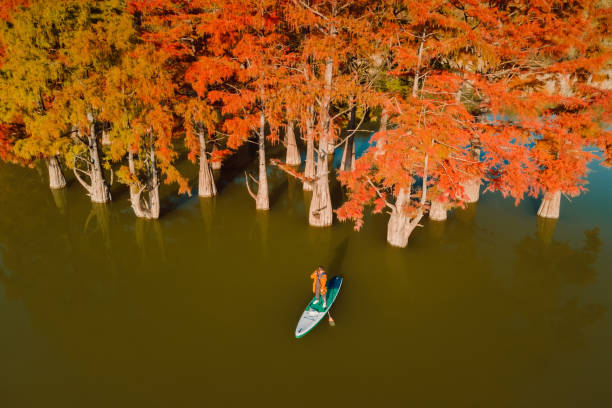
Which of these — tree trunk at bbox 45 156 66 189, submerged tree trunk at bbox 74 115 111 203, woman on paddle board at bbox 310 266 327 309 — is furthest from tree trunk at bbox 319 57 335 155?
tree trunk at bbox 45 156 66 189

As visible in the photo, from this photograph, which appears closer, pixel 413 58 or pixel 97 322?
pixel 97 322

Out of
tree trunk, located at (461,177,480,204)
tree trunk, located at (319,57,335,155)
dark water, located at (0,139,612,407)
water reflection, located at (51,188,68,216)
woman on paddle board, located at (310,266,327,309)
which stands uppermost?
tree trunk, located at (319,57,335,155)

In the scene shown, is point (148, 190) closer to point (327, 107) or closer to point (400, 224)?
point (327, 107)

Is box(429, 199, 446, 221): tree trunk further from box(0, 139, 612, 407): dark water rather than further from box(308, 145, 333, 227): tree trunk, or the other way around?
box(308, 145, 333, 227): tree trunk

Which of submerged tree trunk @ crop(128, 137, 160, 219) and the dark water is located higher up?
submerged tree trunk @ crop(128, 137, 160, 219)

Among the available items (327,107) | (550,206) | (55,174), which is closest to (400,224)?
(327,107)

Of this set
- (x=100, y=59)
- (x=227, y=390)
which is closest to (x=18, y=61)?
(x=100, y=59)

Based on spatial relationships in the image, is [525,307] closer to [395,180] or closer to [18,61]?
[395,180]

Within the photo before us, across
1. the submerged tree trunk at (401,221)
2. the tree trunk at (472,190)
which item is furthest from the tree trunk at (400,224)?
the tree trunk at (472,190)
